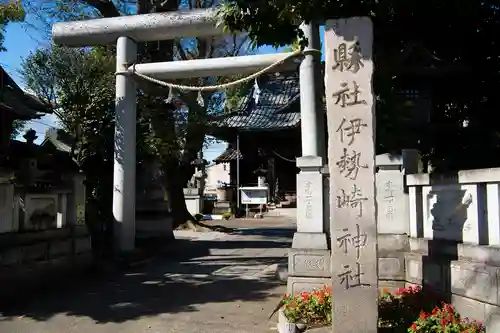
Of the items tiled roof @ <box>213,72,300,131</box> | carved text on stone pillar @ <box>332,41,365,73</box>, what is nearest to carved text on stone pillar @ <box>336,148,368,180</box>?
carved text on stone pillar @ <box>332,41,365,73</box>

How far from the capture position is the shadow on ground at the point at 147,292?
22.1ft

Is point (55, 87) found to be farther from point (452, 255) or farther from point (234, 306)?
point (452, 255)

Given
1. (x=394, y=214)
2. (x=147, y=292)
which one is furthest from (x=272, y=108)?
(x=394, y=214)

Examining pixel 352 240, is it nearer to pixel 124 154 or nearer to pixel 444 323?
pixel 444 323

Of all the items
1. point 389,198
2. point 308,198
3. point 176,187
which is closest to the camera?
point 389,198

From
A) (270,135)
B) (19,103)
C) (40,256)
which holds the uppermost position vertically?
(270,135)

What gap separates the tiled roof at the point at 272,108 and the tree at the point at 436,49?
793 inches

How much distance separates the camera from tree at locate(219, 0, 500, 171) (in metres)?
5.96

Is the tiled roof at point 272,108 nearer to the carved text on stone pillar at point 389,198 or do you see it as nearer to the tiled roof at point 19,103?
the tiled roof at point 19,103

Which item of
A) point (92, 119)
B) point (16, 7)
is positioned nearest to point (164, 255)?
point (92, 119)

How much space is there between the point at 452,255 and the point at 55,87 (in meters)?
12.5

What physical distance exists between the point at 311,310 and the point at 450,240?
72.9 inches

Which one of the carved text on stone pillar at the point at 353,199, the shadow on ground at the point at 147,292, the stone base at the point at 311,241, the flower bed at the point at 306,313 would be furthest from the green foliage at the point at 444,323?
the shadow on ground at the point at 147,292

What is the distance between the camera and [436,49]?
286 inches
